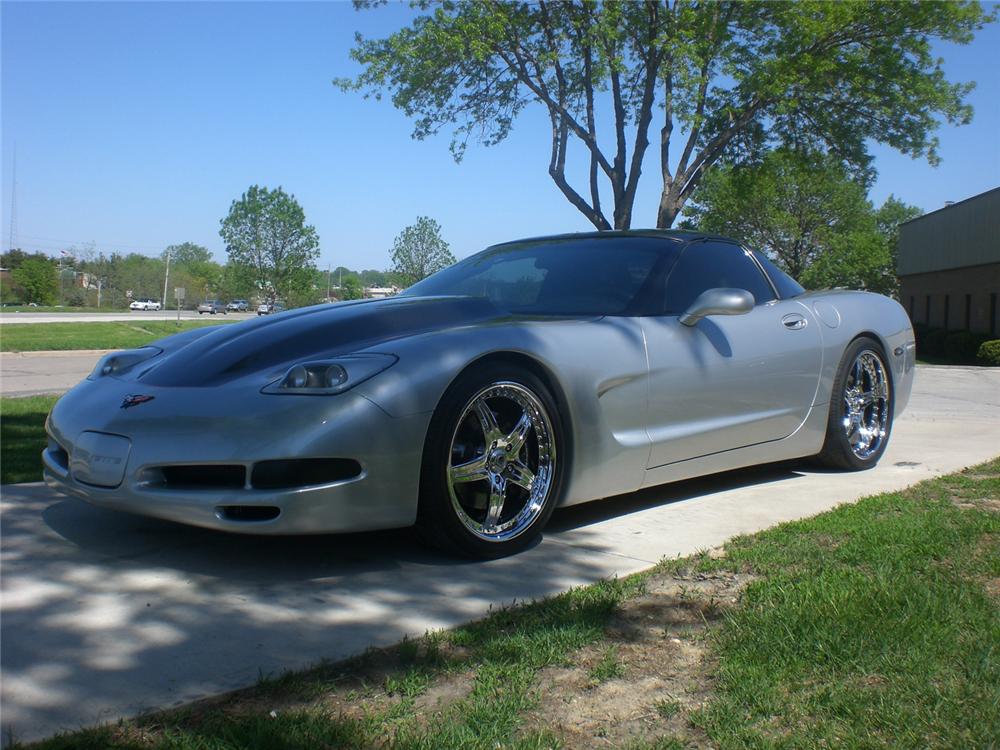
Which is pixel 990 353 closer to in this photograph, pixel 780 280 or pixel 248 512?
pixel 780 280

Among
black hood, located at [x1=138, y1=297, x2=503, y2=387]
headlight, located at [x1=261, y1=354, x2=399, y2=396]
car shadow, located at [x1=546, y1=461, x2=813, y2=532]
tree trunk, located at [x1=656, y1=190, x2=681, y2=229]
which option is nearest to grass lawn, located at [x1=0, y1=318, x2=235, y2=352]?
tree trunk, located at [x1=656, y1=190, x2=681, y2=229]

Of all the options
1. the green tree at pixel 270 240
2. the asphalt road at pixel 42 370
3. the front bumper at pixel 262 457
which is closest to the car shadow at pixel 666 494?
the front bumper at pixel 262 457

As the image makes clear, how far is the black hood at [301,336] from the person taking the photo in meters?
3.55

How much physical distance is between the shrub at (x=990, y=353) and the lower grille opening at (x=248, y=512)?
2581cm

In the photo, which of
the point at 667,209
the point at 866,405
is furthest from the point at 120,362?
the point at 667,209

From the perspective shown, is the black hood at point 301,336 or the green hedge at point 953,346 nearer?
the black hood at point 301,336

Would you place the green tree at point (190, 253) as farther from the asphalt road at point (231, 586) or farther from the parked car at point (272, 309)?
the asphalt road at point (231, 586)

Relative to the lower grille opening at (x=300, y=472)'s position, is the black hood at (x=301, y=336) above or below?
above

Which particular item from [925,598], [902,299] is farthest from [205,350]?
[902,299]

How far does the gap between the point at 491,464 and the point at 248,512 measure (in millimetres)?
903

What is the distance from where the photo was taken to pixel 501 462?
3.62 metres

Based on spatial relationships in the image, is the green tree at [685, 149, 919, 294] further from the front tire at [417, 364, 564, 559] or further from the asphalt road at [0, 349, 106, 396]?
the front tire at [417, 364, 564, 559]

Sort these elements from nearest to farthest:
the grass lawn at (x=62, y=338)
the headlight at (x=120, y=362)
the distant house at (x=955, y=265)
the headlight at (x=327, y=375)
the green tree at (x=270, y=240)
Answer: the headlight at (x=327, y=375) < the headlight at (x=120, y=362) < the grass lawn at (x=62, y=338) < the distant house at (x=955, y=265) < the green tree at (x=270, y=240)

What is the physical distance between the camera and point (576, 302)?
4.55m
